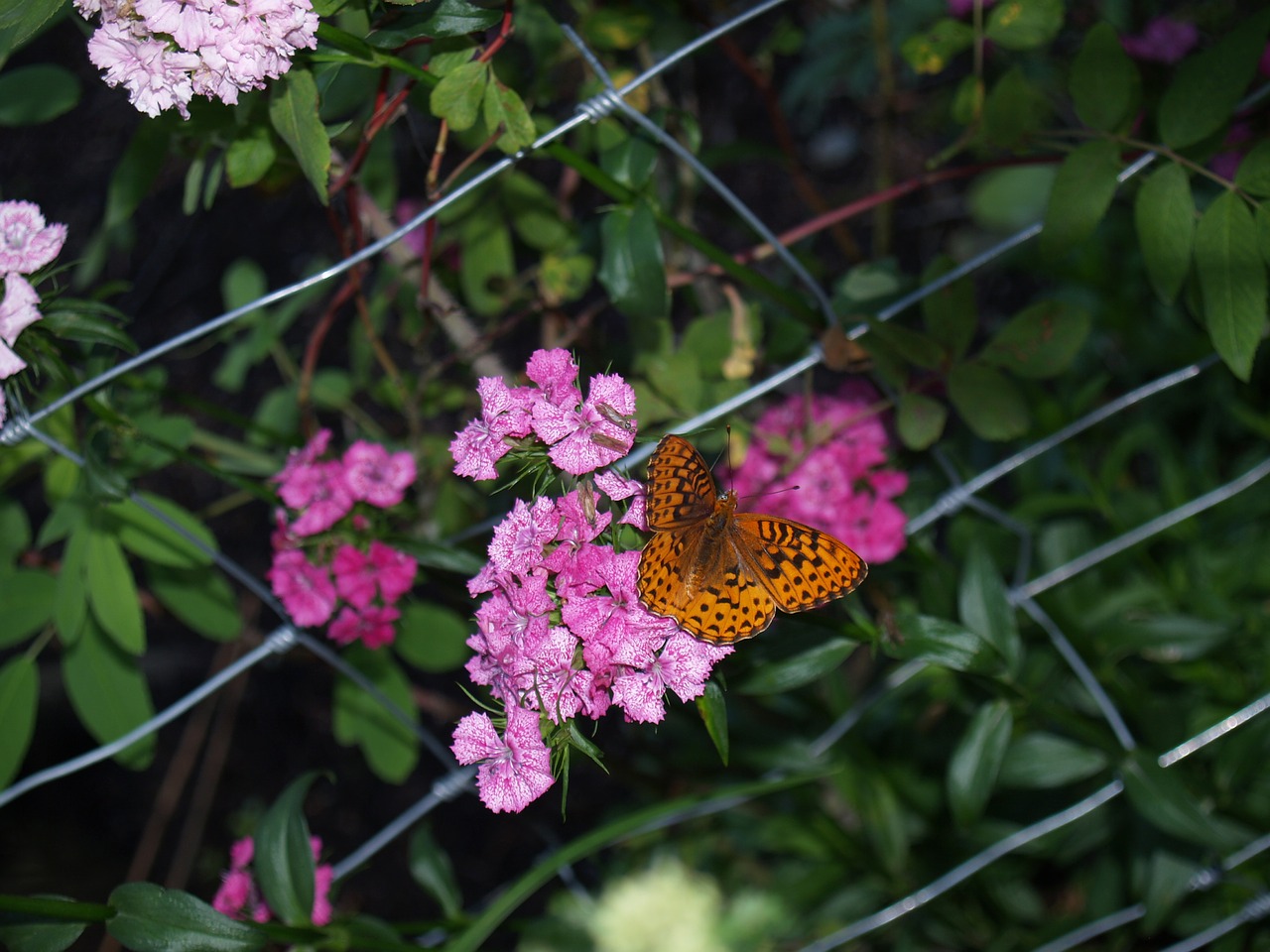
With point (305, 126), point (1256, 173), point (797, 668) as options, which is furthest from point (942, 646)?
point (305, 126)

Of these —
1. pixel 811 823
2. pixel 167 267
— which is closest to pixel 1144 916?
pixel 811 823

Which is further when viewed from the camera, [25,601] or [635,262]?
[25,601]

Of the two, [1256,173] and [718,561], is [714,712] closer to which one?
[718,561]

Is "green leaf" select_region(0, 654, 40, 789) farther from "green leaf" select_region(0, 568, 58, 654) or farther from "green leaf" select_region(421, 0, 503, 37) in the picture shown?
"green leaf" select_region(421, 0, 503, 37)

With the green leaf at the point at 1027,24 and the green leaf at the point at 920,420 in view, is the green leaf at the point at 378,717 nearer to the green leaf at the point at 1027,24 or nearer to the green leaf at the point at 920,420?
the green leaf at the point at 920,420

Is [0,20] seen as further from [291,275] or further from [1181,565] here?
[291,275]

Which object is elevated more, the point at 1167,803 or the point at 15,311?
the point at 15,311

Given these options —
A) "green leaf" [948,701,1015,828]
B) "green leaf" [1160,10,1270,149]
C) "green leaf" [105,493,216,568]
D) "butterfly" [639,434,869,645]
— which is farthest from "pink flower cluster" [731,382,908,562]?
"green leaf" [105,493,216,568]
